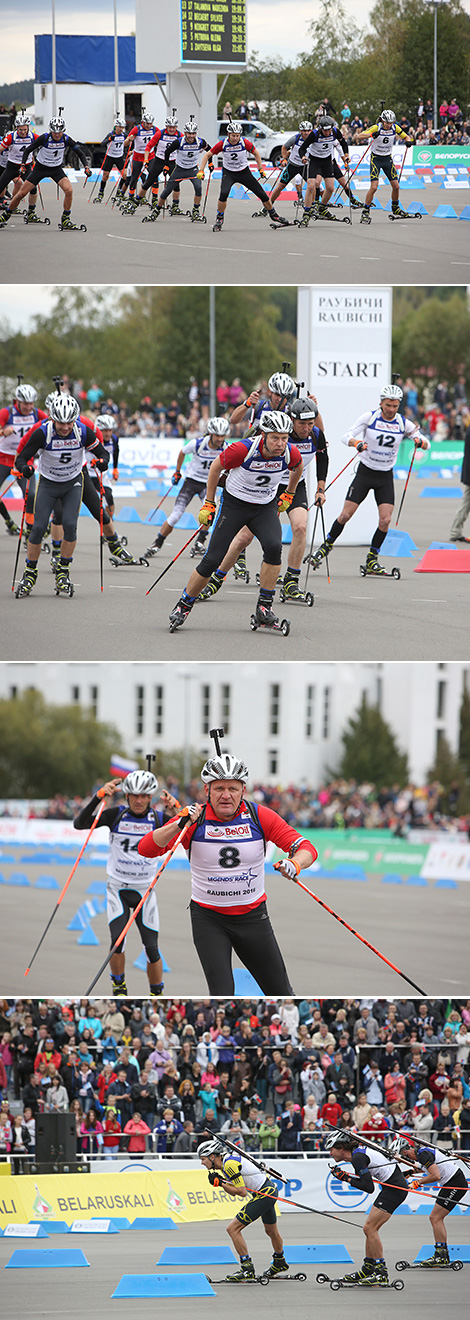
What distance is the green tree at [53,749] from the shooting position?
62.2 m

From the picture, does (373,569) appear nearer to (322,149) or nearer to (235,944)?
(322,149)

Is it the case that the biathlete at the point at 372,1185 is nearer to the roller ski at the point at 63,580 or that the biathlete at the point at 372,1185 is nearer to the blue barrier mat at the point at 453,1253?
the blue barrier mat at the point at 453,1253

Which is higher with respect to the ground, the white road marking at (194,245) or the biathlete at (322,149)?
the biathlete at (322,149)

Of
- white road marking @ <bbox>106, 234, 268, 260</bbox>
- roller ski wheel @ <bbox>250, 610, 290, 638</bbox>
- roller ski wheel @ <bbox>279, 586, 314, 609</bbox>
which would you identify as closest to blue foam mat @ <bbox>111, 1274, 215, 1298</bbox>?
roller ski wheel @ <bbox>250, 610, 290, 638</bbox>

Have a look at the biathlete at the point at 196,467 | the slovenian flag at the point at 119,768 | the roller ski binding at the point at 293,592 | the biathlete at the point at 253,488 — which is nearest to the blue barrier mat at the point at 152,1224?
the slovenian flag at the point at 119,768

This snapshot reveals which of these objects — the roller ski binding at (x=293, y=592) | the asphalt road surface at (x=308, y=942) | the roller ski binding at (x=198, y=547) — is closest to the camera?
the roller ski binding at (x=293, y=592)

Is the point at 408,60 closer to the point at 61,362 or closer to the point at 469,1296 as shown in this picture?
the point at 469,1296

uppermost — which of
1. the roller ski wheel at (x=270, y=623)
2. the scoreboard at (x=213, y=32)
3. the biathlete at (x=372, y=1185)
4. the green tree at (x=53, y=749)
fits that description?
the scoreboard at (x=213, y=32)

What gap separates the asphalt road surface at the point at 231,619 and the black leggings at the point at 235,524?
2.88ft

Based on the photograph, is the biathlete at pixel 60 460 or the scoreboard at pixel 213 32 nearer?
the biathlete at pixel 60 460

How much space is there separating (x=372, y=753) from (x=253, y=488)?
170 feet

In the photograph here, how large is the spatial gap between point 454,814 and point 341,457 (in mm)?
36422

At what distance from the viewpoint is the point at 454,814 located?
170ft

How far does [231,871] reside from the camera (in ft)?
26.1
